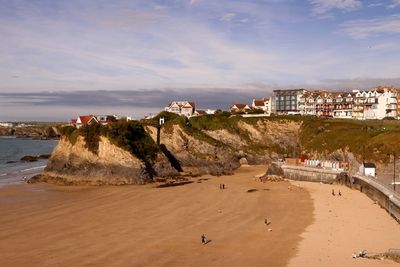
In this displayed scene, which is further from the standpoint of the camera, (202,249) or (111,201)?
(111,201)

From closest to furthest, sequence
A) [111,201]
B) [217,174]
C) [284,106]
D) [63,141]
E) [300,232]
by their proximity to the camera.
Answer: [300,232]
[111,201]
[63,141]
[217,174]
[284,106]

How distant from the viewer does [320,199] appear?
46.5m

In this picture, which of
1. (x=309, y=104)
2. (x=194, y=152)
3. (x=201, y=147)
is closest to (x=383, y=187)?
(x=194, y=152)

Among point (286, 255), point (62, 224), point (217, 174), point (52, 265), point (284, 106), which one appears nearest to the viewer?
point (52, 265)

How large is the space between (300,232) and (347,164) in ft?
91.4

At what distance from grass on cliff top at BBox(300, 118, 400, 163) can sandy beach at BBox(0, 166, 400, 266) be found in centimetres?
1142

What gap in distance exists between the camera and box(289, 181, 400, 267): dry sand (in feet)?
84.1

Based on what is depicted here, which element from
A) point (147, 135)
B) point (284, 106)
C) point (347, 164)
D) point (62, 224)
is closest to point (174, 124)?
point (147, 135)

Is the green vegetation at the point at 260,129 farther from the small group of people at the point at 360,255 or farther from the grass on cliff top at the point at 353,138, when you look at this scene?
the small group of people at the point at 360,255

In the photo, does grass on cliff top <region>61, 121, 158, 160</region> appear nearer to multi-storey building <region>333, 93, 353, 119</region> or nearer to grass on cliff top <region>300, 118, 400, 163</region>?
grass on cliff top <region>300, 118, 400, 163</region>

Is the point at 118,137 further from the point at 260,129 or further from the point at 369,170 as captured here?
the point at 260,129

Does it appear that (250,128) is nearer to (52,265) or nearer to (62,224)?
(62,224)

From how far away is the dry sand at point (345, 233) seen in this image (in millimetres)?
25641

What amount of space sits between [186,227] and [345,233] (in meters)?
12.0
